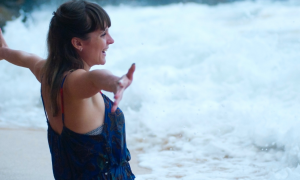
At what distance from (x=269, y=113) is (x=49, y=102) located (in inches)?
164

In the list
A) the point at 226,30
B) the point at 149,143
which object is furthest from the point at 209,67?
the point at 149,143

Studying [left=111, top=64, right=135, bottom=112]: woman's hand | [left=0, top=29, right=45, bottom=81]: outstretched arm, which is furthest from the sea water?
[left=111, top=64, right=135, bottom=112]: woman's hand

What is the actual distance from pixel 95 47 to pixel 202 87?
5.27 metres

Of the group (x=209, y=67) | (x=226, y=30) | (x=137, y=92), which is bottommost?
(x=137, y=92)

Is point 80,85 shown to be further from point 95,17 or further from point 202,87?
point 202,87

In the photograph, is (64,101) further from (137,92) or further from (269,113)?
(137,92)

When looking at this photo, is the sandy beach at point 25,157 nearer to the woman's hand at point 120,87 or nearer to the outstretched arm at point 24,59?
the outstretched arm at point 24,59

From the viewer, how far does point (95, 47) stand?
158cm

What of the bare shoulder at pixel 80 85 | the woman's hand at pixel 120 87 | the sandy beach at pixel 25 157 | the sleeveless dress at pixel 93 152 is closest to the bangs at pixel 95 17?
the bare shoulder at pixel 80 85

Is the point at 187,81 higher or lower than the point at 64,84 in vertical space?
higher

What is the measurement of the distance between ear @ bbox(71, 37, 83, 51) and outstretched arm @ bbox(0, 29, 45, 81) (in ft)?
1.21

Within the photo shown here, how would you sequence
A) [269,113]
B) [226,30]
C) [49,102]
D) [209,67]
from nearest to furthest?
[49,102] → [269,113] → [209,67] → [226,30]

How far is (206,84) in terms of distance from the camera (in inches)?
268

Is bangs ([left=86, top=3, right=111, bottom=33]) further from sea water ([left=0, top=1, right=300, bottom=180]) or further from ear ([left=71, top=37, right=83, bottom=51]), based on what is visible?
sea water ([left=0, top=1, right=300, bottom=180])
